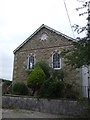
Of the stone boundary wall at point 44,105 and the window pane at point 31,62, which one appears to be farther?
the window pane at point 31,62

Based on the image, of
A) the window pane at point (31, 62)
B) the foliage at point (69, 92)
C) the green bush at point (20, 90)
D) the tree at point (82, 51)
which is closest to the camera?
the tree at point (82, 51)

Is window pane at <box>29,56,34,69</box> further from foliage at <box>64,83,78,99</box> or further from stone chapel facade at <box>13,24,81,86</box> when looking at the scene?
foliage at <box>64,83,78,99</box>

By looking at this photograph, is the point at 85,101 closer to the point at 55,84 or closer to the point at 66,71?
the point at 55,84

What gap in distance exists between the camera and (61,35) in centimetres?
2183

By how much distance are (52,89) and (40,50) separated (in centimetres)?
787

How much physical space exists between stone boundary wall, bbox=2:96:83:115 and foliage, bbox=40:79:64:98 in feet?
1.70

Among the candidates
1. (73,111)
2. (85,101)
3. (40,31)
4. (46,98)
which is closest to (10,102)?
(46,98)

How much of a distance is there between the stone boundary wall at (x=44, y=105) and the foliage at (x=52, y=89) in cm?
52

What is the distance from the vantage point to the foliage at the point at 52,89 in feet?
52.2

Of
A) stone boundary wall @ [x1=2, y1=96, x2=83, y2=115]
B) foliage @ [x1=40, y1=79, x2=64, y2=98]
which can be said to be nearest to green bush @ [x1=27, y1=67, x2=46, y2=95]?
stone boundary wall @ [x1=2, y1=96, x2=83, y2=115]

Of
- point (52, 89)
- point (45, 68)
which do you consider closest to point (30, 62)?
point (45, 68)

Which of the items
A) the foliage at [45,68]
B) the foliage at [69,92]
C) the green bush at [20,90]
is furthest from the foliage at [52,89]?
the green bush at [20,90]

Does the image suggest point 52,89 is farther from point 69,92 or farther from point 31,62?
point 31,62

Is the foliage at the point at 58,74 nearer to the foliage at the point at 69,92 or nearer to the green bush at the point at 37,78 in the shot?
the green bush at the point at 37,78
